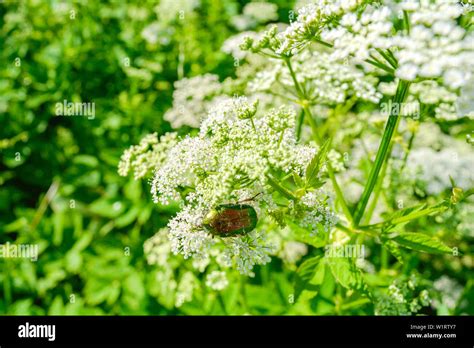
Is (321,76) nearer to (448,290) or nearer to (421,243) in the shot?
(421,243)

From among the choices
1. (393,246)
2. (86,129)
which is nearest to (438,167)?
(393,246)

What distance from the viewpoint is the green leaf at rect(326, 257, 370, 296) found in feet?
9.96

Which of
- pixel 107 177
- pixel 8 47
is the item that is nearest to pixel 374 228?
pixel 107 177

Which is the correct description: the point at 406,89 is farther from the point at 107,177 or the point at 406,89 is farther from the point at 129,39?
the point at 129,39

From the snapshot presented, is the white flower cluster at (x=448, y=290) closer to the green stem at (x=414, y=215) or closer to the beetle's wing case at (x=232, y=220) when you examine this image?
the green stem at (x=414, y=215)

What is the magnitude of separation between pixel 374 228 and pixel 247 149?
1215mm

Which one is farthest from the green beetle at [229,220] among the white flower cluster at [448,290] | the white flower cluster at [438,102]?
the white flower cluster at [448,290]

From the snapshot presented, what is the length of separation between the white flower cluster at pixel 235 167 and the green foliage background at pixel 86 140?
6.60 ft

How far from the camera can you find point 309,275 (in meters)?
3.19

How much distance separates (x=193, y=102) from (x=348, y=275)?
6.74 ft

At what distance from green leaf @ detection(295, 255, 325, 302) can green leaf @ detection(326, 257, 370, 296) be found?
0.40ft

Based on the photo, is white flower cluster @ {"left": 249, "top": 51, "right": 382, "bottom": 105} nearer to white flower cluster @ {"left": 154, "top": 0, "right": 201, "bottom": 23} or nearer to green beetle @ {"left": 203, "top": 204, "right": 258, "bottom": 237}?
green beetle @ {"left": 203, "top": 204, "right": 258, "bottom": 237}

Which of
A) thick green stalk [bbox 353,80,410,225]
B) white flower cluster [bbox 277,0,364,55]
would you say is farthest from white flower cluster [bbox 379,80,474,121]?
white flower cluster [bbox 277,0,364,55]

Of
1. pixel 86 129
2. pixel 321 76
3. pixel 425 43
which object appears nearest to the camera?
pixel 425 43
